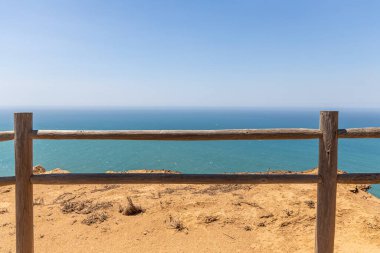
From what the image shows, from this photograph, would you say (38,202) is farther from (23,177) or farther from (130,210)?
(23,177)

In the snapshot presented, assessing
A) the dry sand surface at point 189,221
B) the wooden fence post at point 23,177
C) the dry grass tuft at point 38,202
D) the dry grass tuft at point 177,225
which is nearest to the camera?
the wooden fence post at point 23,177

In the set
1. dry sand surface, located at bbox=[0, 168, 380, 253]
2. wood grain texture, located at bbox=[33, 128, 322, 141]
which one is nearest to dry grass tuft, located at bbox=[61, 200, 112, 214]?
dry sand surface, located at bbox=[0, 168, 380, 253]

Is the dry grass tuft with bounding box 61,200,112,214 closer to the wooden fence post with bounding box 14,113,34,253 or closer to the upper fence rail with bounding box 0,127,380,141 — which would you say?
the wooden fence post with bounding box 14,113,34,253

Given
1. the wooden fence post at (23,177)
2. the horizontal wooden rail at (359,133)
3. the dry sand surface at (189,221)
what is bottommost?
the dry sand surface at (189,221)

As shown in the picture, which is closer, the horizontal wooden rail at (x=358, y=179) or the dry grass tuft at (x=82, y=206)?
the horizontal wooden rail at (x=358, y=179)

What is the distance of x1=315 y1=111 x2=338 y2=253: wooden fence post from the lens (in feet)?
10.1

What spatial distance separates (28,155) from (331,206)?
139 inches

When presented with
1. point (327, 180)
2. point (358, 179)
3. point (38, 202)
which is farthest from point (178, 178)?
point (38, 202)

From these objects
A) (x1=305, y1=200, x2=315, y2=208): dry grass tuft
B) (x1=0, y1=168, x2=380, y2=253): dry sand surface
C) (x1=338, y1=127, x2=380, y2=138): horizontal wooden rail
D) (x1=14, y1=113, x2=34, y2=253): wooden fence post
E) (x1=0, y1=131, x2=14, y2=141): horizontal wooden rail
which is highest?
(x1=338, y1=127, x2=380, y2=138): horizontal wooden rail

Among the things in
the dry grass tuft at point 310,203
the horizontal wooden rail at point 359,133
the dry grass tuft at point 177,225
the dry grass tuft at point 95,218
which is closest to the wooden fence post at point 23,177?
the dry grass tuft at point 95,218

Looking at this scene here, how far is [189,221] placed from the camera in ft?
18.7

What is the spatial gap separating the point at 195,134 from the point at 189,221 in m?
3.13

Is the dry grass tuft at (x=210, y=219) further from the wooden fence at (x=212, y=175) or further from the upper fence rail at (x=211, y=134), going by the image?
the upper fence rail at (x=211, y=134)

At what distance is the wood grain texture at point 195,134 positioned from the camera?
3.13 metres
